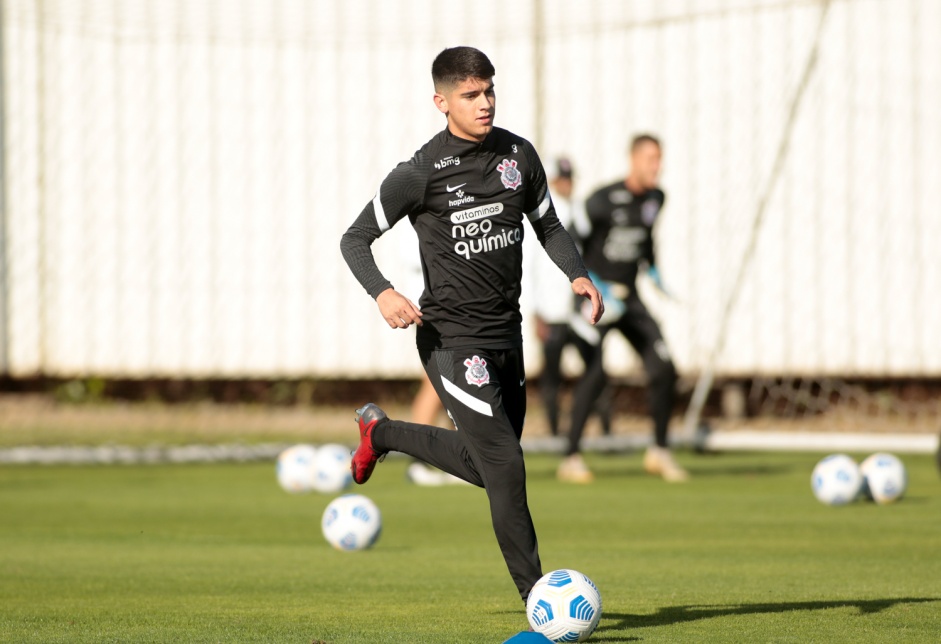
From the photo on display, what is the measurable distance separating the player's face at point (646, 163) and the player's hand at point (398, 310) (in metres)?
6.20

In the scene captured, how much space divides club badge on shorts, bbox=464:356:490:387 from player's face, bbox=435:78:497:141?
768 millimetres

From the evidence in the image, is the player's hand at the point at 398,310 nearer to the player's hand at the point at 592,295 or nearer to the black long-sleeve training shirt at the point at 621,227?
the player's hand at the point at 592,295

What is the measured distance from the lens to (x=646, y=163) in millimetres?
11148

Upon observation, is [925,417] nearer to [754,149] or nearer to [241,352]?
[754,149]

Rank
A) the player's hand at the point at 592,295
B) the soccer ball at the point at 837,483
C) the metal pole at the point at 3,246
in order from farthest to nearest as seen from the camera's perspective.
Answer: the metal pole at the point at 3,246 → the soccer ball at the point at 837,483 → the player's hand at the point at 592,295

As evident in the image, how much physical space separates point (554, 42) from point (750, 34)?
2085mm

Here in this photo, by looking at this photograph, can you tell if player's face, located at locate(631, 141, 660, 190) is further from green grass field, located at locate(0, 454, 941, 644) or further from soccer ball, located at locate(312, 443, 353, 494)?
soccer ball, located at locate(312, 443, 353, 494)

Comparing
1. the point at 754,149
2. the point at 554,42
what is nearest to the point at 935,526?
the point at 754,149

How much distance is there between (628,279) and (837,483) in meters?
2.61

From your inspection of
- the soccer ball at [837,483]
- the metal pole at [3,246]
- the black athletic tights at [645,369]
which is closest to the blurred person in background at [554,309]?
the black athletic tights at [645,369]

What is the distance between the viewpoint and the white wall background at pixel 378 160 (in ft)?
52.0

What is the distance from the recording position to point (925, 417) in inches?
604

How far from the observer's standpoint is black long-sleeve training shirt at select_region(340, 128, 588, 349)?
533 centimetres

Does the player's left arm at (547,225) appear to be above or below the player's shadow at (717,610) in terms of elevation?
above
